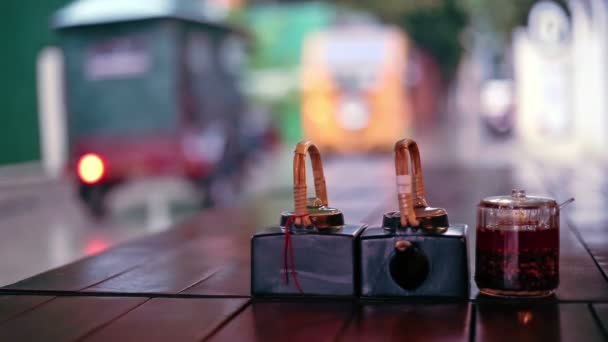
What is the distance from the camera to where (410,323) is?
1.24 meters

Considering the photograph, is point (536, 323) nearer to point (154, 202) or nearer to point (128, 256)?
point (128, 256)

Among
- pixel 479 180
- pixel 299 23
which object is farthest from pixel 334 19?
pixel 479 180

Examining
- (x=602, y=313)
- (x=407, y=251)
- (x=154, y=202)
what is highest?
(x=407, y=251)

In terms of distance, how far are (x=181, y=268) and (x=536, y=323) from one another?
0.88m

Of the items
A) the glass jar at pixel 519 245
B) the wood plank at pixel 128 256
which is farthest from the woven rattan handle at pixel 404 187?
the wood plank at pixel 128 256

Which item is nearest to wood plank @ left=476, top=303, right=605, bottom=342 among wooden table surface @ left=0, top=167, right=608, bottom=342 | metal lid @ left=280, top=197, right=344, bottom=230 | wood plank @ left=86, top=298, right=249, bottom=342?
wooden table surface @ left=0, top=167, right=608, bottom=342

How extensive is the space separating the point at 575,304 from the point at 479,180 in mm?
2807

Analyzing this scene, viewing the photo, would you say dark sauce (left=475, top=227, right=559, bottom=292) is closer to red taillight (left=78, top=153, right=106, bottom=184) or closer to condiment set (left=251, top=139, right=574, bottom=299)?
condiment set (left=251, top=139, right=574, bottom=299)

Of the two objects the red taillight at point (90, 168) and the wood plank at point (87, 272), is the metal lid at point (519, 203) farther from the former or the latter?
the red taillight at point (90, 168)

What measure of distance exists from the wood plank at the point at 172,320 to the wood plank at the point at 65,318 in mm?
33

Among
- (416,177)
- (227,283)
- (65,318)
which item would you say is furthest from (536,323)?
(65,318)

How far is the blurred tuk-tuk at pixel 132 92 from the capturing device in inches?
198

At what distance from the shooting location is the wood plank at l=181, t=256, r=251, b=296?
1528mm

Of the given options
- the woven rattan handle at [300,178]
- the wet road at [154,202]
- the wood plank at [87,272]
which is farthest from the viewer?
the wet road at [154,202]
